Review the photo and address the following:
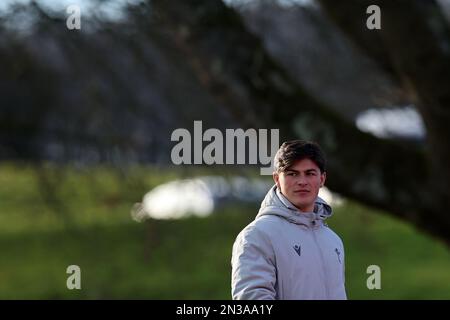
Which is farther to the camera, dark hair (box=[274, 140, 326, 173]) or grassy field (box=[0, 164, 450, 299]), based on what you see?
grassy field (box=[0, 164, 450, 299])

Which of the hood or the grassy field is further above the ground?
the grassy field

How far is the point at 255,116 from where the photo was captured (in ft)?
16.9

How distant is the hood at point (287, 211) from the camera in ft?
8.87

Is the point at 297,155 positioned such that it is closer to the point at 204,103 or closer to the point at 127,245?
the point at 204,103

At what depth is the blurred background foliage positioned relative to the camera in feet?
16.9

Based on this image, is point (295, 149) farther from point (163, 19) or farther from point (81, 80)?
point (81, 80)

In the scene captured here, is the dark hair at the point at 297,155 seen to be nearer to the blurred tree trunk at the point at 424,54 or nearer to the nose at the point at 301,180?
the nose at the point at 301,180

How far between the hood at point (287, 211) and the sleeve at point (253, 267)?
90 millimetres

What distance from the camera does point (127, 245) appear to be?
48.3 ft

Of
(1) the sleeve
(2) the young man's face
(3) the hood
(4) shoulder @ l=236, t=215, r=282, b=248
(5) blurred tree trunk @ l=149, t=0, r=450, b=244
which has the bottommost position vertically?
(1) the sleeve

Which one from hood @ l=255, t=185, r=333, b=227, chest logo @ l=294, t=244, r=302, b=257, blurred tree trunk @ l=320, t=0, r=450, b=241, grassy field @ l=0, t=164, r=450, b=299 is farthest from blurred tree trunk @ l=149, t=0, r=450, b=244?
chest logo @ l=294, t=244, r=302, b=257

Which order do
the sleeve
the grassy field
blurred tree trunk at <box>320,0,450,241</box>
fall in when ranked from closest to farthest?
1. the sleeve
2. blurred tree trunk at <box>320,0,450,241</box>
3. the grassy field

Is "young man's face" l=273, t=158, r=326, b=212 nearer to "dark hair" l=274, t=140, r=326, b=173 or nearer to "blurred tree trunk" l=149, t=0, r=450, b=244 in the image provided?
"dark hair" l=274, t=140, r=326, b=173
